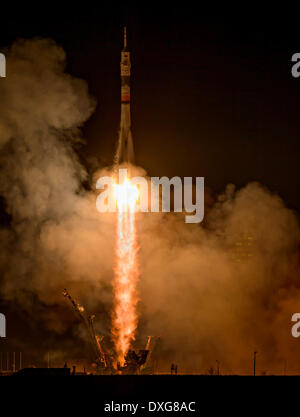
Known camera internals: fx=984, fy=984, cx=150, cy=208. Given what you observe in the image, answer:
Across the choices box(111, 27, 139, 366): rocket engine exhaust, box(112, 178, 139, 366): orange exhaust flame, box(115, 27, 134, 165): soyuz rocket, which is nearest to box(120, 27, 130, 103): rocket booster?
box(115, 27, 134, 165): soyuz rocket

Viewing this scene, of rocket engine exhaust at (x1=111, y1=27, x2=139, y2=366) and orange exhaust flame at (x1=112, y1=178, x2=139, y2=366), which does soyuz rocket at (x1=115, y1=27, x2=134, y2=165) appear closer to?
rocket engine exhaust at (x1=111, y1=27, x2=139, y2=366)

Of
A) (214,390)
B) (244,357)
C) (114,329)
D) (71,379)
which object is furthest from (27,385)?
(244,357)

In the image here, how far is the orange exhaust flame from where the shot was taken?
34.2 m

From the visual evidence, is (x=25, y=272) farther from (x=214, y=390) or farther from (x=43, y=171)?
(x=214, y=390)

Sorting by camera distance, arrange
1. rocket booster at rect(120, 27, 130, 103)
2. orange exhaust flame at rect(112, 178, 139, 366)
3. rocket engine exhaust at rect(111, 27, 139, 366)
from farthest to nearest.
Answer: orange exhaust flame at rect(112, 178, 139, 366)
rocket engine exhaust at rect(111, 27, 139, 366)
rocket booster at rect(120, 27, 130, 103)

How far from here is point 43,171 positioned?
34.1 meters

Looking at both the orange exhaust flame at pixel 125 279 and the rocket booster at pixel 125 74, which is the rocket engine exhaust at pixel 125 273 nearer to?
the orange exhaust flame at pixel 125 279

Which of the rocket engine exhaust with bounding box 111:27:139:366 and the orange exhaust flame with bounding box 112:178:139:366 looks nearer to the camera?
the rocket engine exhaust with bounding box 111:27:139:366

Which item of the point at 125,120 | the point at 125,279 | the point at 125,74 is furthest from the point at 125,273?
the point at 125,74

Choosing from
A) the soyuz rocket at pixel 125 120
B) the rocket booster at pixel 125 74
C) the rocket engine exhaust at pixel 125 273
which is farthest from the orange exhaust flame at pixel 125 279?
the rocket booster at pixel 125 74

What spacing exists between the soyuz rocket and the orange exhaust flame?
5.08ft

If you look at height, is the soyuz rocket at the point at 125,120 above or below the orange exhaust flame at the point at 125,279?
above

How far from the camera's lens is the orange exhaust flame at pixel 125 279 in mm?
34250

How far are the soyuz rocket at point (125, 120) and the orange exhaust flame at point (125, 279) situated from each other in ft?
5.08
